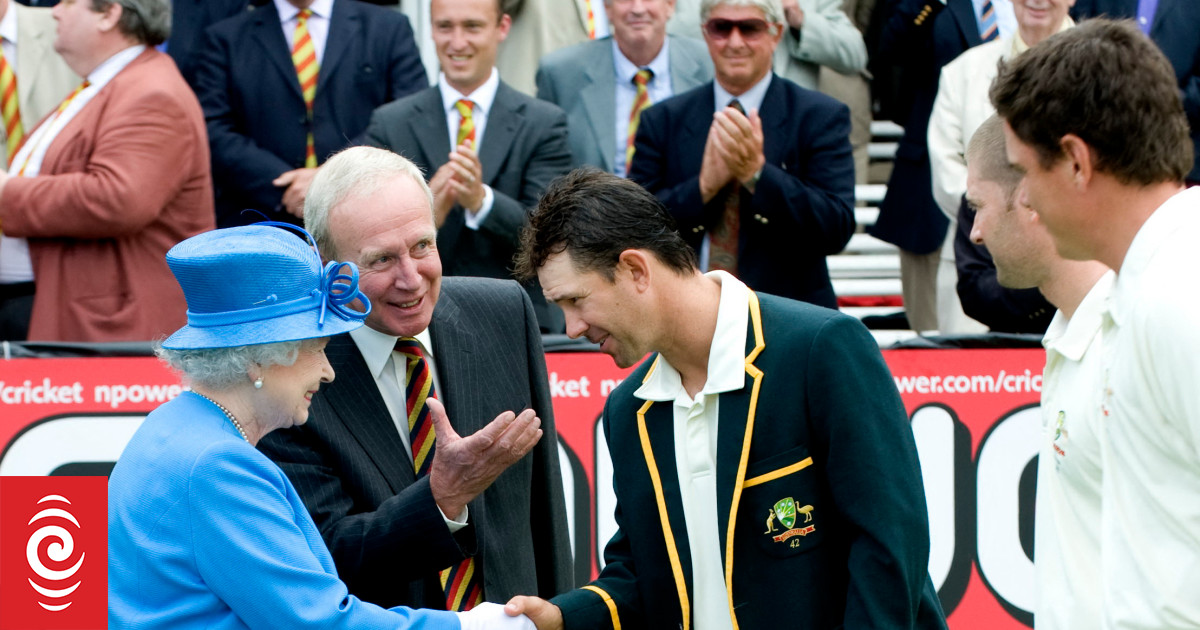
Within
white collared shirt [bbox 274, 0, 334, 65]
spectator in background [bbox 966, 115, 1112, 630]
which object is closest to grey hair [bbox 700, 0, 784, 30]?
white collared shirt [bbox 274, 0, 334, 65]

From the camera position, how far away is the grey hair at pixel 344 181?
146 inches

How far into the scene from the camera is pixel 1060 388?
10.7ft

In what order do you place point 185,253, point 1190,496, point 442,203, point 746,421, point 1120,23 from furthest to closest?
point 442,203
point 746,421
point 185,253
point 1120,23
point 1190,496

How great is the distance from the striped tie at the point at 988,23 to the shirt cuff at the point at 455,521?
4.99 meters

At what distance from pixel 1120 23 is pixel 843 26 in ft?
16.7

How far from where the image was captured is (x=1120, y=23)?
8.44 feet

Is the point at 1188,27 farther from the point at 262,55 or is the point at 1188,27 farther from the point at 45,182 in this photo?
the point at 45,182

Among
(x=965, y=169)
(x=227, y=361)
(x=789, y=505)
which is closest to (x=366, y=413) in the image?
(x=227, y=361)

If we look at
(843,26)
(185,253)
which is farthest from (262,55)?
(185,253)

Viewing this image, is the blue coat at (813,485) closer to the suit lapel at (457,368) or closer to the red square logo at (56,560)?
the suit lapel at (457,368)

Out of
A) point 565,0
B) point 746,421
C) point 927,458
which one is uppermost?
point 565,0

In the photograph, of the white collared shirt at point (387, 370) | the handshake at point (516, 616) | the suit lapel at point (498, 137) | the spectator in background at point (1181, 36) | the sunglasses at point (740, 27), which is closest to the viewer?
the handshake at point (516, 616)

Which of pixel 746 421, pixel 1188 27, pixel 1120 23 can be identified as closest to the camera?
pixel 1120 23

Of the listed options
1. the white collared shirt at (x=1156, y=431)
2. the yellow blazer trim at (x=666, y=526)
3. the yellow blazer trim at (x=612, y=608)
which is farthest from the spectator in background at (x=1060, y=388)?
the yellow blazer trim at (x=612, y=608)
